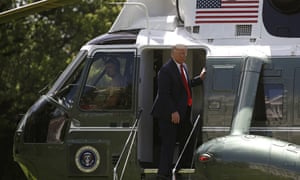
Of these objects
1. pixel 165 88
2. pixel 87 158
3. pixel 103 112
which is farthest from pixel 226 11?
pixel 87 158

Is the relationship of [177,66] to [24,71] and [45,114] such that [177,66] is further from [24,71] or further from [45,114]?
[24,71]

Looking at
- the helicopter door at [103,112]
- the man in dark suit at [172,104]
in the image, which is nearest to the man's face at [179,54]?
the man in dark suit at [172,104]

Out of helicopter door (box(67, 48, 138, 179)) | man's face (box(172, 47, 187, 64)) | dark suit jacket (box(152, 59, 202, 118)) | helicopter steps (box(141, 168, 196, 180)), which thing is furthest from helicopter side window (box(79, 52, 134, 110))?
helicopter steps (box(141, 168, 196, 180))

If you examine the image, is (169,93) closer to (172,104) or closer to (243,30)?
(172,104)

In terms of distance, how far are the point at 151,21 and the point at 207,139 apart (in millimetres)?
2126

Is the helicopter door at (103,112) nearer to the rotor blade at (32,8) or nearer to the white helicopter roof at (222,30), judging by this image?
the white helicopter roof at (222,30)

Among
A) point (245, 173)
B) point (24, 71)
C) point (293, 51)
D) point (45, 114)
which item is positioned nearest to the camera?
point (245, 173)

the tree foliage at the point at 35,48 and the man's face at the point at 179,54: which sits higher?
the man's face at the point at 179,54

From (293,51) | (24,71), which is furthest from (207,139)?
(24,71)

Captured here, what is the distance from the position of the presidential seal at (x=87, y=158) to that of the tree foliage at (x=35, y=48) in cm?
1303

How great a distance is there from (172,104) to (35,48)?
51.0 ft

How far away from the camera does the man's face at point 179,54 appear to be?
1269 centimetres

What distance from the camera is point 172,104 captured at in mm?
12641

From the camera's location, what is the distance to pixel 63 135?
43.4 feet
